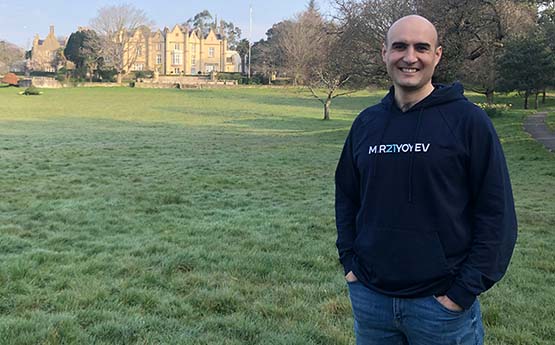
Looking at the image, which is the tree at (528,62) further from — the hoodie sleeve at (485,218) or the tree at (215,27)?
the tree at (215,27)

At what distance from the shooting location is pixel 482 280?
1.90 meters

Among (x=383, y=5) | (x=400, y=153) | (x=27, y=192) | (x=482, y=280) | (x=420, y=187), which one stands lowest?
(x=27, y=192)

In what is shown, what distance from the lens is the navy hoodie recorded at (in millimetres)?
1920

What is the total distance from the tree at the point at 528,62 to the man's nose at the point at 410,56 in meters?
26.1

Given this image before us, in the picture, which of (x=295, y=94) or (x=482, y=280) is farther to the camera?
(x=295, y=94)

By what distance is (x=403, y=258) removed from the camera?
1.98m

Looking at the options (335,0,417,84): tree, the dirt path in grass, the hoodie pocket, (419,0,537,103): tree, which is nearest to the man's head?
the hoodie pocket

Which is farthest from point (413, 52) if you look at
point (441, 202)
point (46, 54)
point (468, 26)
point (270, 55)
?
point (46, 54)

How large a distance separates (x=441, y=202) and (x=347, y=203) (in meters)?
0.50

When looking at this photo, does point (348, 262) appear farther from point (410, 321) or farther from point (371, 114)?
point (371, 114)

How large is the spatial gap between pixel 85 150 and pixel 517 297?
48.7 feet

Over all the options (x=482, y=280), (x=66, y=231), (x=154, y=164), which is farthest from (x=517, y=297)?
(x=154, y=164)

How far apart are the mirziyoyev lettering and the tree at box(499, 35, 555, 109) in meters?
26.2

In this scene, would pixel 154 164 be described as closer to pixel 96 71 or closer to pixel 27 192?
pixel 27 192
